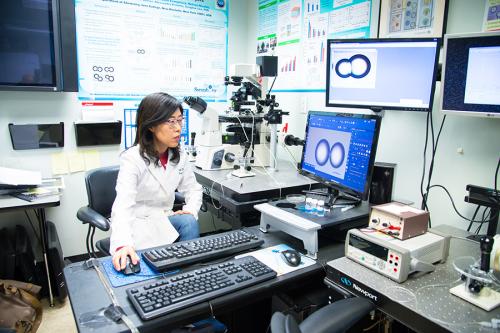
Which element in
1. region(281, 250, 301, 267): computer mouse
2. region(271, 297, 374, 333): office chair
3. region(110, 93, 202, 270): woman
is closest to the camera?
region(271, 297, 374, 333): office chair

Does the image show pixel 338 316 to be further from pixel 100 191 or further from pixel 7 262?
pixel 7 262

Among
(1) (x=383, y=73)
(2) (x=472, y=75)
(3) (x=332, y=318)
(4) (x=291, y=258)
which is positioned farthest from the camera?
(1) (x=383, y=73)

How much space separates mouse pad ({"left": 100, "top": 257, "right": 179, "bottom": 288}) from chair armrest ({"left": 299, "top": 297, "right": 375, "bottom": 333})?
49 cm

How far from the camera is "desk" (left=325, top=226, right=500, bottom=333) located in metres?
0.88

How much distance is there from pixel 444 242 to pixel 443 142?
66cm

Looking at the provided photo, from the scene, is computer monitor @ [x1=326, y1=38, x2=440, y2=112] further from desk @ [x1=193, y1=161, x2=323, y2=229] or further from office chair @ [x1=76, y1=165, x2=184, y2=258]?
office chair @ [x1=76, y1=165, x2=184, y2=258]

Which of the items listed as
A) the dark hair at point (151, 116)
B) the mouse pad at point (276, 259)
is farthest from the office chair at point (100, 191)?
the mouse pad at point (276, 259)

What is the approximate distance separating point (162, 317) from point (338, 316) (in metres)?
0.46

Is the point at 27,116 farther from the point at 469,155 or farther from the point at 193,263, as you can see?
the point at 469,155

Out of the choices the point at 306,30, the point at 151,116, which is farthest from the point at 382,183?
the point at 306,30

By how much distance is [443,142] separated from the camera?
1665mm

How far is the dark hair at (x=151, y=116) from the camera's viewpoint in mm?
1639

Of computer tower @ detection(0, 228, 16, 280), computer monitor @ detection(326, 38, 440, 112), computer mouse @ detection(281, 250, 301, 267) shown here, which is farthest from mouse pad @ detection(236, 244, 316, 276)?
computer tower @ detection(0, 228, 16, 280)

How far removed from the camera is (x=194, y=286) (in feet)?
3.34
